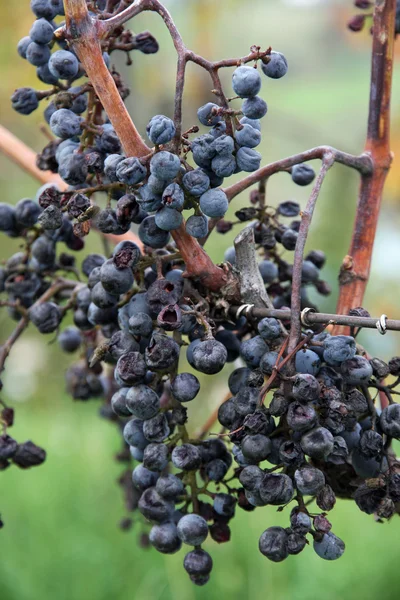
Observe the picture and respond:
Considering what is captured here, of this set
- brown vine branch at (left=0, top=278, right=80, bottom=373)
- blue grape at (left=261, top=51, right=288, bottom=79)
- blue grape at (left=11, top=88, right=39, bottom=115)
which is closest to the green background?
brown vine branch at (left=0, top=278, right=80, bottom=373)

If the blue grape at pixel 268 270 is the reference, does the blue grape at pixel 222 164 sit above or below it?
below

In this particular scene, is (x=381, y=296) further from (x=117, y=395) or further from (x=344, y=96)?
(x=344, y=96)

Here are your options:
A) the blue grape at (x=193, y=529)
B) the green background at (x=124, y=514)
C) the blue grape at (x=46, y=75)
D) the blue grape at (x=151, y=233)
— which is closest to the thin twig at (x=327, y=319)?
the blue grape at (x=151, y=233)

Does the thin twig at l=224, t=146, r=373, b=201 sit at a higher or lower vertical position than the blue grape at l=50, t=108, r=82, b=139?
higher

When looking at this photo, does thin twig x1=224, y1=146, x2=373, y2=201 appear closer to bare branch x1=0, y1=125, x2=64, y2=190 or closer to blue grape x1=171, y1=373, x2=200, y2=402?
blue grape x1=171, y1=373, x2=200, y2=402

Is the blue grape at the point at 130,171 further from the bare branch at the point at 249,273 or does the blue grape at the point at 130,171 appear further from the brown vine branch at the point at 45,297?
the brown vine branch at the point at 45,297

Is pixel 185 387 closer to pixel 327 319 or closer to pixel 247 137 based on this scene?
pixel 327 319

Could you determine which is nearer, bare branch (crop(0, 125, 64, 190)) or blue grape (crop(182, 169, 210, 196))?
blue grape (crop(182, 169, 210, 196))

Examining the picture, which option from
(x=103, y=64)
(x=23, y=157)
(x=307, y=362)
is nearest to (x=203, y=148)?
(x=103, y=64)
